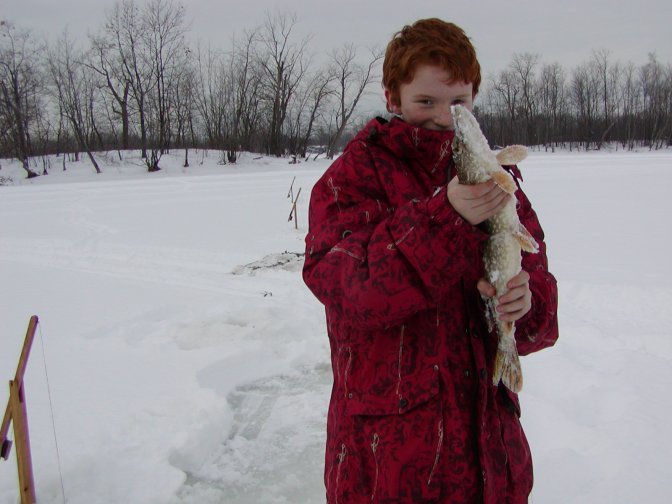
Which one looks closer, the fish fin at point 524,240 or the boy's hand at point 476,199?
the boy's hand at point 476,199

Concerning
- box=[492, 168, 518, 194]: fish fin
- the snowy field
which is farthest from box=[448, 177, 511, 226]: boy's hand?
the snowy field

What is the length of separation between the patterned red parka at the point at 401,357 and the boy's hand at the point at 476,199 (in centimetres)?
7

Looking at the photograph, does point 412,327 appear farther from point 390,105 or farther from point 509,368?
point 390,105

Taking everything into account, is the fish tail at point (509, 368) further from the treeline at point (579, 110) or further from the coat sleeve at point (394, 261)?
the treeline at point (579, 110)

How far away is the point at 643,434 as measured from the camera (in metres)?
2.97

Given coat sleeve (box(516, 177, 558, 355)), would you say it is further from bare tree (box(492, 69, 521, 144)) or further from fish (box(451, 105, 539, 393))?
bare tree (box(492, 69, 521, 144))

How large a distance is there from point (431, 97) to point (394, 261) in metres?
0.44

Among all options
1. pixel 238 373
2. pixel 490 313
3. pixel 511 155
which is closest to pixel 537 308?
pixel 490 313

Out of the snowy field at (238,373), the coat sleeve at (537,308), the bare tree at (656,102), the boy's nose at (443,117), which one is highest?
the bare tree at (656,102)

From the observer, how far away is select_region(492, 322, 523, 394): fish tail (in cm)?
120

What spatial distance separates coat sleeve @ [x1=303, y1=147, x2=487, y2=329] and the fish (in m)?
0.05

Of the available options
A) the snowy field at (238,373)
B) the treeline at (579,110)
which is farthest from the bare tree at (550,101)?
the snowy field at (238,373)

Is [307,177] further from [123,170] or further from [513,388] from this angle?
[513,388]

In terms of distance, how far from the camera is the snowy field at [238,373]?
2828mm
